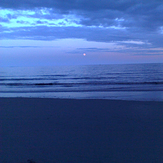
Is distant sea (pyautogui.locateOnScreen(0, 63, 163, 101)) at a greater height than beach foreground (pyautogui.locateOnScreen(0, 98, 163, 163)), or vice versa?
distant sea (pyautogui.locateOnScreen(0, 63, 163, 101))

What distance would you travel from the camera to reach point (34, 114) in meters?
7.33

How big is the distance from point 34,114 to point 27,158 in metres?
3.64

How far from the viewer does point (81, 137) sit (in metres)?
4.89

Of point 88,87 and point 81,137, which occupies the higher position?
point 88,87

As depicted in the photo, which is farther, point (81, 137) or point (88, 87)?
point (88, 87)

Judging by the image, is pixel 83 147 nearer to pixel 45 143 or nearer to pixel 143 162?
pixel 45 143

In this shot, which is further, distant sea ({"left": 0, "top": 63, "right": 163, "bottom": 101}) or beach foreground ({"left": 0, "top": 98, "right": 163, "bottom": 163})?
distant sea ({"left": 0, "top": 63, "right": 163, "bottom": 101})

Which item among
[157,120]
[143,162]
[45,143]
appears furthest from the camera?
[157,120]

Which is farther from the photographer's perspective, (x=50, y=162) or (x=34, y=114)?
(x=34, y=114)

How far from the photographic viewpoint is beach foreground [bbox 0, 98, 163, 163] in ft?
12.8

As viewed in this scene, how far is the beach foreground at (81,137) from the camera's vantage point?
3.89 meters

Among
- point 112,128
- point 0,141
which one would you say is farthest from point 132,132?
point 0,141

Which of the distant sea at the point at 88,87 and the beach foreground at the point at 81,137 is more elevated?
the distant sea at the point at 88,87

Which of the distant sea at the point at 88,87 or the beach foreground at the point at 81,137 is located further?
the distant sea at the point at 88,87
